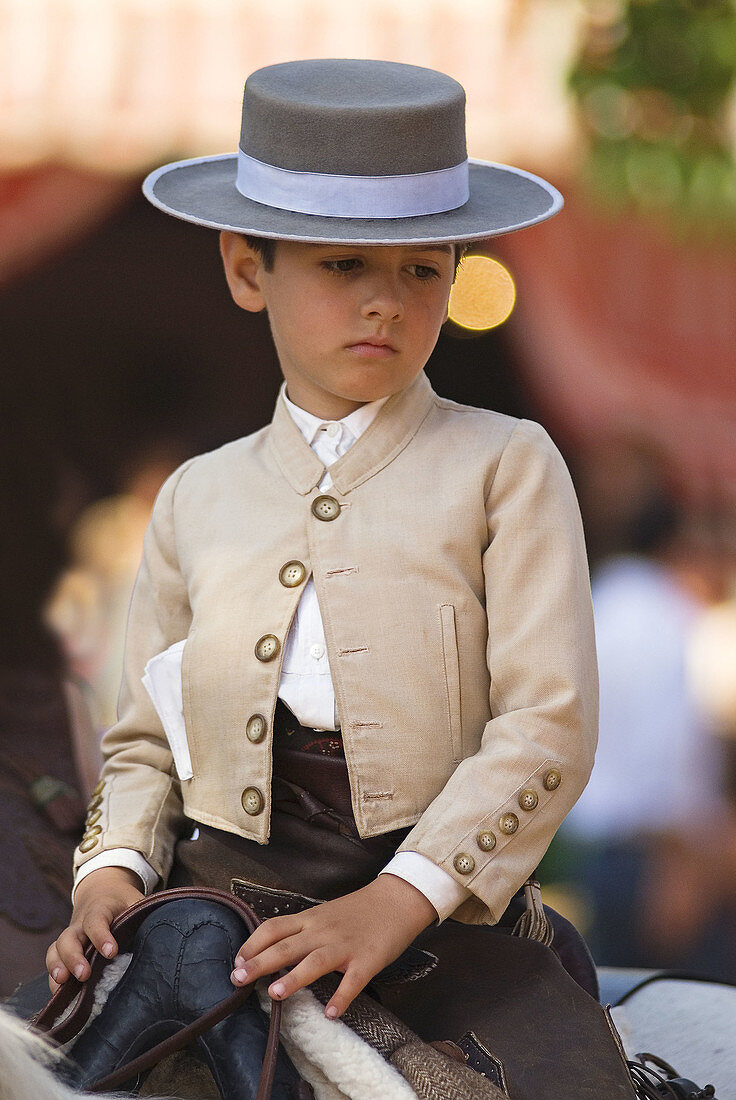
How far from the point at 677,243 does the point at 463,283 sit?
520 millimetres

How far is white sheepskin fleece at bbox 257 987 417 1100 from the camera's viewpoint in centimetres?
116

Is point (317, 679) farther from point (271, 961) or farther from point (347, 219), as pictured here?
point (347, 219)

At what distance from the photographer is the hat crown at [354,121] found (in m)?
1.36

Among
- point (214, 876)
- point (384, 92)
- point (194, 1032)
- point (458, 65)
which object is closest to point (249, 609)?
point (214, 876)

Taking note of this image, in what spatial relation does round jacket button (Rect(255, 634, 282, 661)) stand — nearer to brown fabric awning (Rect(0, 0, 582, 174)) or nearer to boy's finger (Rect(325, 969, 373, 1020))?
boy's finger (Rect(325, 969, 373, 1020))

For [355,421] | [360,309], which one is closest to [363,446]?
[355,421]

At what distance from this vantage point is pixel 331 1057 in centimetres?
118

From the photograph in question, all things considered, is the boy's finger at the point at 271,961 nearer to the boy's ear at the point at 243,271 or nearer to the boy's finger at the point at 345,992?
the boy's finger at the point at 345,992

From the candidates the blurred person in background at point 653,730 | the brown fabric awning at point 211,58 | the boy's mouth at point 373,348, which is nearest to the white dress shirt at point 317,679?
the boy's mouth at point 373,348

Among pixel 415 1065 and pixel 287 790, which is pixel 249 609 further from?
pixel 415 1065

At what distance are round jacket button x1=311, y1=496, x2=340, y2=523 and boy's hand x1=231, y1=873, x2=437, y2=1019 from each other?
1.35 feet

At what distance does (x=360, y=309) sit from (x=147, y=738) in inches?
24.5

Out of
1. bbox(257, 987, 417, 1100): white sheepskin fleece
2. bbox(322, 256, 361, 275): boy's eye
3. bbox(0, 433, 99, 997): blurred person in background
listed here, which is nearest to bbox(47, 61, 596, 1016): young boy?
bbox(322, 256, 361, 275): boy's eye

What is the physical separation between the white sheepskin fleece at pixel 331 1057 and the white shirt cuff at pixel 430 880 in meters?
0.15
